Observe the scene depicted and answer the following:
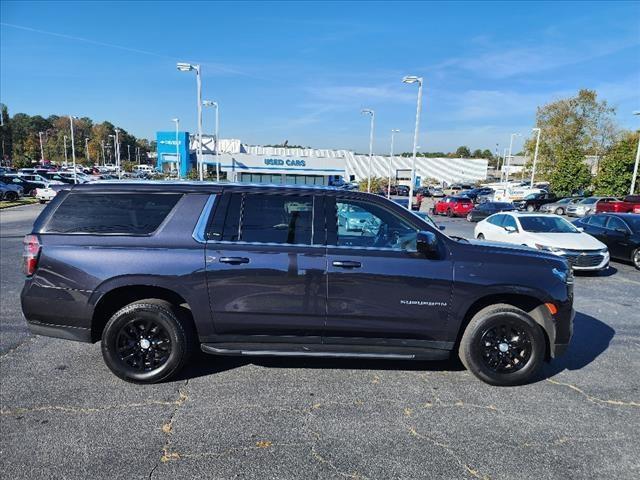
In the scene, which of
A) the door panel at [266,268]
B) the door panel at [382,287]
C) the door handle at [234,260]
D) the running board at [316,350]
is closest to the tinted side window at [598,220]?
the door panel at [382,287]

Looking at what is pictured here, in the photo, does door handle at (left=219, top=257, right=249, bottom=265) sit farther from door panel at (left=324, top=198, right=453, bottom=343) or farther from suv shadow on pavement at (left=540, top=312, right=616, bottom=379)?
suv shadow on pavement at (left=540, top=312, right=616, bottom=379)

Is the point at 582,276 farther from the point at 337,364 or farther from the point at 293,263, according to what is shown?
the point at 293,263

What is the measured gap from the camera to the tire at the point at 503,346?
3836 mm

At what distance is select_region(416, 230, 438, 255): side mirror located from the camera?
3.60 meters

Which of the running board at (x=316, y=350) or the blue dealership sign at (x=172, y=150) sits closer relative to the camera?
the running board at (x=316, y=350)

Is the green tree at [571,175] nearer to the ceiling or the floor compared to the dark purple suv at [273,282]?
nearer to the ceiling

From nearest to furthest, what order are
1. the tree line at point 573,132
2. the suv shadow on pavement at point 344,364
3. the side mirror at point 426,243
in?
the side mirror at point 426,243
the suv shadow on pavement at point 344,364
the tree line at point 573,132

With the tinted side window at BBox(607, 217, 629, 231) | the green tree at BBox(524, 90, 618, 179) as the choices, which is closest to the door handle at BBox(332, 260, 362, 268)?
the tinted side window at BBox(607, 217, 629, 231)

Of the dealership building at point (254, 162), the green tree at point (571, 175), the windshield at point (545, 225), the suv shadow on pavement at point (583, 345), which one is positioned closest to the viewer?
the suv shadow on pavement at point (583, 345)

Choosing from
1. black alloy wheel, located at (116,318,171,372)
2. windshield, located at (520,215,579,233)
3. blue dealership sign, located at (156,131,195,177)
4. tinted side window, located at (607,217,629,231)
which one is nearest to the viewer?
black alloy wheel, located at (116,318,171,372)

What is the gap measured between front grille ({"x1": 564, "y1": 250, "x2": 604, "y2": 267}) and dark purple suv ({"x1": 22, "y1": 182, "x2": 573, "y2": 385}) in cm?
591

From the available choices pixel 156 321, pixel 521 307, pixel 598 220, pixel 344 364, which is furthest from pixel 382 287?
pixel 598 220

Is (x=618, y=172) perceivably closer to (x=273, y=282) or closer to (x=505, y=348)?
(x=505, y=348)

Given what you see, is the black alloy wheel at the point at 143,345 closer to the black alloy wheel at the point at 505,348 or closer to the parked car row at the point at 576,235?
the black alloy wheel at the point at 505,348
